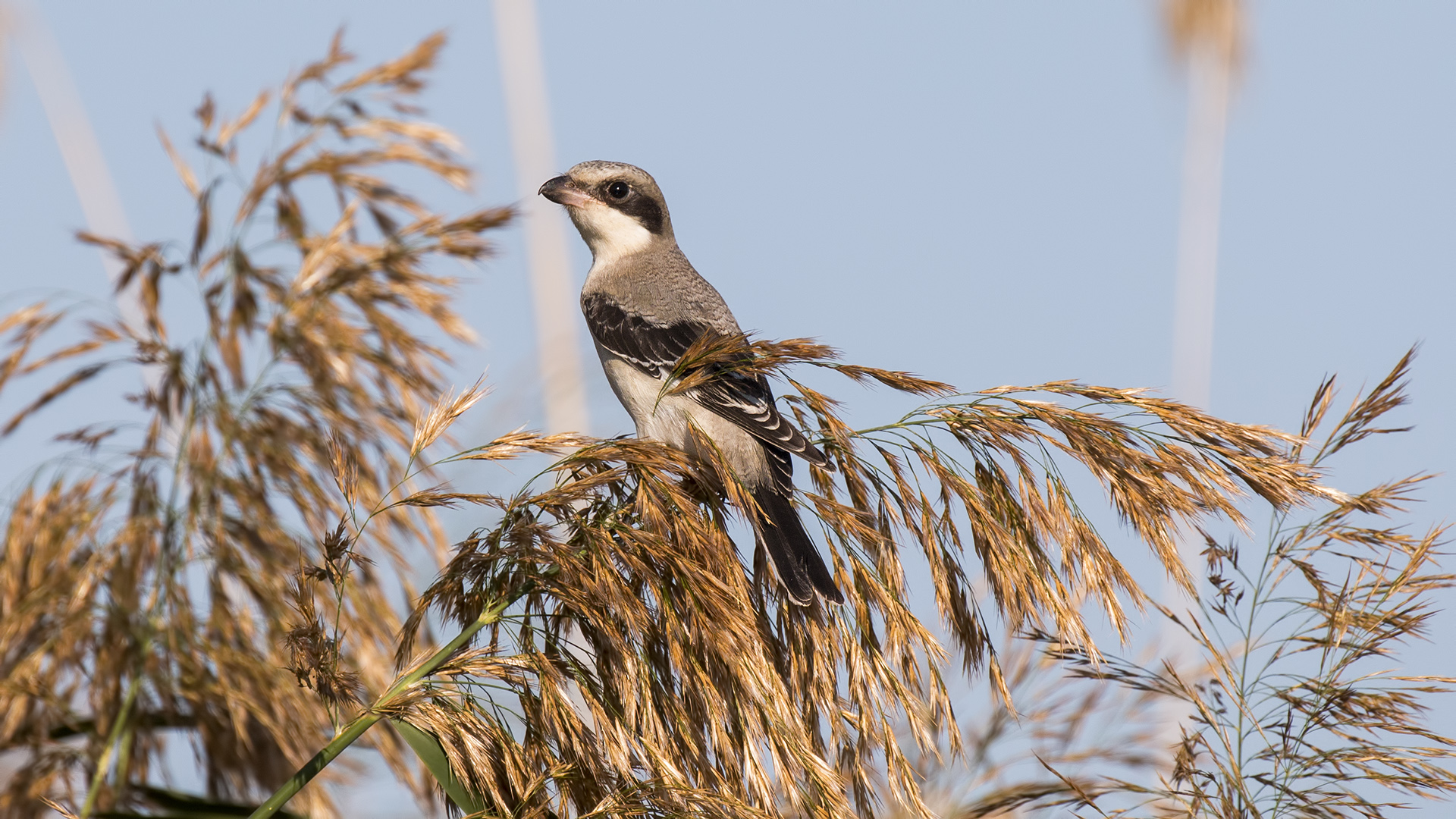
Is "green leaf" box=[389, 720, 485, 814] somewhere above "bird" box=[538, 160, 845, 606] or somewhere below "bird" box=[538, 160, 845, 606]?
below

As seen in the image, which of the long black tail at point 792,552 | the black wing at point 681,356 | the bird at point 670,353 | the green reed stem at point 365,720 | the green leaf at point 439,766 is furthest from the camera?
the black wing at point 681,356

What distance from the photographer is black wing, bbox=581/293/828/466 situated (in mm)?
2666

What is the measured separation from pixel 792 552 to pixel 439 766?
72cm

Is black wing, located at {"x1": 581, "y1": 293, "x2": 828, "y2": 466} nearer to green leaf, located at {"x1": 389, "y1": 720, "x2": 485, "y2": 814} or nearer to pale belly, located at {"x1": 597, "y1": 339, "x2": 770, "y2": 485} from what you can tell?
pale belly, located at {"x1": 597, "y1": 339, "x2": 770, "y2": 485}

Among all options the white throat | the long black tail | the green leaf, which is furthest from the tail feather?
the white throat

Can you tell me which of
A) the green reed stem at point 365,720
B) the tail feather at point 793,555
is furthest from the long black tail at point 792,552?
the green reed stem at point 365,720

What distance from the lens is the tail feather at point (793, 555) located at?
7.20 feet

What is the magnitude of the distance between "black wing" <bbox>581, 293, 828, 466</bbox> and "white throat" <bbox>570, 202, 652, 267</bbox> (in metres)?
0.35

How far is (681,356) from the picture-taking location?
9.51 feet

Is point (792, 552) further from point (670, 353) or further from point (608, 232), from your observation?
point (608, 232)

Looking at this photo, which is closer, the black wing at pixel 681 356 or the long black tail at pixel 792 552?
the long black tail at pixel 792 552

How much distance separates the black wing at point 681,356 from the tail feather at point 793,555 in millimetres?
138

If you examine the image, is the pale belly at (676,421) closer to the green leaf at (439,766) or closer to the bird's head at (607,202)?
the bird's head at (607,202)

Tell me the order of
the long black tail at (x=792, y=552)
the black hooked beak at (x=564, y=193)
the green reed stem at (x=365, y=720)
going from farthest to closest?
the black hooked beak at (x=564, y=193)
the long black tail at (x=792, y=552)
the green reed stem at (x=365, y=720)
